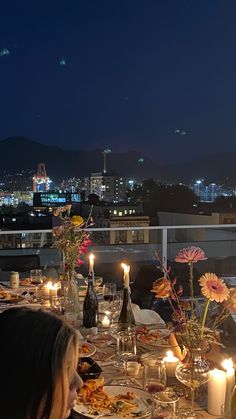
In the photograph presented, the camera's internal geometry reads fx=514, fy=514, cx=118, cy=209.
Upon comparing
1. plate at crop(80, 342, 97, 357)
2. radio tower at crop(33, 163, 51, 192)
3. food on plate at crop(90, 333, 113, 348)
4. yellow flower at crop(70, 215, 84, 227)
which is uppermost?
radio tower at crop(33, 163, 51, 192)

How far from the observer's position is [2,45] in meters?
43.4

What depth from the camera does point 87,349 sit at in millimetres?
2211

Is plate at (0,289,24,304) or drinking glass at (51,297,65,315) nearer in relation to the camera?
drinking glass at (51,297,65,315)

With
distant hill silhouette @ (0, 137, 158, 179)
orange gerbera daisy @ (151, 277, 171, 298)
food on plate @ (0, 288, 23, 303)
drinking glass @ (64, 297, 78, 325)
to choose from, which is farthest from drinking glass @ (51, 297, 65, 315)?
distant hill silhouette @ (0, 137, 158, 179)

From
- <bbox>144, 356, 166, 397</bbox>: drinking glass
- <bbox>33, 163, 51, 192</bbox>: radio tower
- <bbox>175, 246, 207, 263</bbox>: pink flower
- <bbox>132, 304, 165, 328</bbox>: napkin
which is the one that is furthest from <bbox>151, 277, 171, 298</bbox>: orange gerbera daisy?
<bbox>33, 163, 51, 192</bbox>: radio tower

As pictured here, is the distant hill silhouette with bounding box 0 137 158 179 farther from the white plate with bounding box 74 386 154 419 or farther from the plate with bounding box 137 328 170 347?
the white plate with bounding box 74 386 154 419

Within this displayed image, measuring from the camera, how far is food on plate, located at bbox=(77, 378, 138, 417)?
165 centimetres

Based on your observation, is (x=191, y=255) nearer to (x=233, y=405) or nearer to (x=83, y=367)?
(x=233, y=405)

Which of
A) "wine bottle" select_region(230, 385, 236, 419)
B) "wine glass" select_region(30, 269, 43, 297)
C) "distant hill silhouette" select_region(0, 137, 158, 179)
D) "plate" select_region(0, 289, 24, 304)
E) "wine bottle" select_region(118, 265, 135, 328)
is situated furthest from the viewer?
"distant hill silhouette" select_region(0, 137, 158, 179)

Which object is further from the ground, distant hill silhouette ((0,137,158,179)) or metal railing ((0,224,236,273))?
distant hill silhouette ((0,137,158,179))

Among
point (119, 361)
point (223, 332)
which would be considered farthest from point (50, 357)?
point (223, 332)

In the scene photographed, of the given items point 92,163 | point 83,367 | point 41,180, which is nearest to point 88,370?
point 83,367

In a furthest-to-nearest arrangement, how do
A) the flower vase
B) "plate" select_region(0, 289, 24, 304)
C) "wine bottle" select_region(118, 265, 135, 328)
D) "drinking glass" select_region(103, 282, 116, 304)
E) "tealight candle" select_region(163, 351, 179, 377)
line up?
"plate" select_region(0, 289, 24, 304) < "drinking glass" select_region(103, 282, 116, 304) < the flower vase < "wine bottle" select_region(118, 265, 135, 328) < "tealight candle" select_region(163, 351, 179, 377)

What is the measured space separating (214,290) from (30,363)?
80 cm
